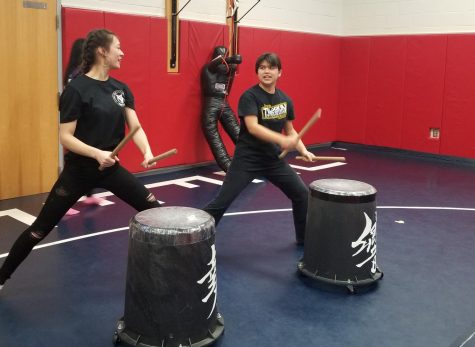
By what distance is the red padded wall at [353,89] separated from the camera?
11.4 metres

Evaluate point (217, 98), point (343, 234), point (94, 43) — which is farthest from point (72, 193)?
point (217, 98)

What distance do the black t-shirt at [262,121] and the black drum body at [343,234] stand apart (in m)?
0.64

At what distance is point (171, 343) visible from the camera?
10.0ft

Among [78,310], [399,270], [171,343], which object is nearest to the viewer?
[171,343]

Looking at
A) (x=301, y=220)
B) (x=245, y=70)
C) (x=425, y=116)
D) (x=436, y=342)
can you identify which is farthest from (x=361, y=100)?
(x=436, y=342)

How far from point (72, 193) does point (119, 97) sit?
74 centimetres

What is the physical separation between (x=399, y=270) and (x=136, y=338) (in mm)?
2475

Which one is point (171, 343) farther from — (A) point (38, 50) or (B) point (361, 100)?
(B) point (361, 100)

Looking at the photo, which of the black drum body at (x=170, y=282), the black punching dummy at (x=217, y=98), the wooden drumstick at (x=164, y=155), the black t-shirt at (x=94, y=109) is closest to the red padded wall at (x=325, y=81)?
the black punching dummy at (x=217, y=98)

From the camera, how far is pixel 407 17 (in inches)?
422

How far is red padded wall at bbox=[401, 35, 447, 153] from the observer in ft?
33.8

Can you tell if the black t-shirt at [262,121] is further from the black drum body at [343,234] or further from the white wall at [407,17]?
the white wall at [407,17]

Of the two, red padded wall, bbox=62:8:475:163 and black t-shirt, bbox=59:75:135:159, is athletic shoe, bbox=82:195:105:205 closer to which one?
red padded wall, bbox=62:8:475:163

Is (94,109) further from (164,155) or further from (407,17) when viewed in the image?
(407,17)
